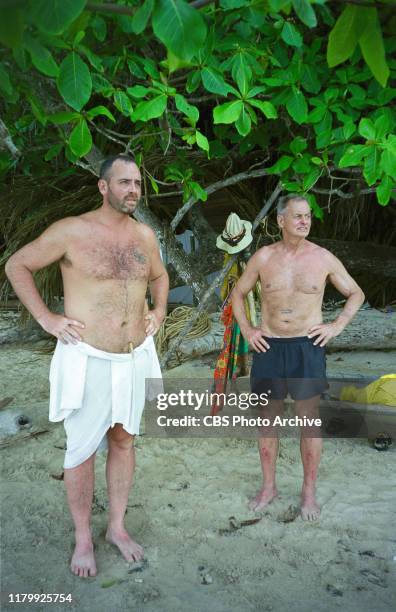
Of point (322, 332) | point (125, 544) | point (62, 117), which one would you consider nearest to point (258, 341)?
point (322, 332)

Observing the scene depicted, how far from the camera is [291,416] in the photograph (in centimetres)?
448

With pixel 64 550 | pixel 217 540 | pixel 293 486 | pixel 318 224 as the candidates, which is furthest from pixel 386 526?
pixel 318 224

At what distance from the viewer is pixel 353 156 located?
8.82ft

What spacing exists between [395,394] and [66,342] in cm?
243

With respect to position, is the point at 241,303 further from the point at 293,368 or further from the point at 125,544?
the point at 125,544

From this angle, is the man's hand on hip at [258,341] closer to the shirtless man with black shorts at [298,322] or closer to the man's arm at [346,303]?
the shirtless man with black shorts at [298,322]

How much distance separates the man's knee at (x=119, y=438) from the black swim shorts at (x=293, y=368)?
0.82 metres

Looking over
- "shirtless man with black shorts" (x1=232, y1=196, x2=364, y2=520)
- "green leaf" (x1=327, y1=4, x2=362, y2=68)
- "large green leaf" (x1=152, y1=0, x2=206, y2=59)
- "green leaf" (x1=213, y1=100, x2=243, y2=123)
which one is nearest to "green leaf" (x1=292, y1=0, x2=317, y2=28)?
"green leaf" (x1=327, y1=4, x2=362, y2=68)

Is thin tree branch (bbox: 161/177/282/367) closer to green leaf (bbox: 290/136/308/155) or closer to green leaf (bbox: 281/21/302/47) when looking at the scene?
green leaf (bbox: 290/136/308/155)

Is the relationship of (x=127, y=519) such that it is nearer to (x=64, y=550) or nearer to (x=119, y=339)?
(x=64, y=550)

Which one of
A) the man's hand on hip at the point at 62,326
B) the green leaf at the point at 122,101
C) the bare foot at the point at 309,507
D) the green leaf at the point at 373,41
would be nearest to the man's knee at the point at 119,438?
the man's hand on hip at the point at 62,326

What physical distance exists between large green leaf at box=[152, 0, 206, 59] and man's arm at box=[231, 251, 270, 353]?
2.28 meters

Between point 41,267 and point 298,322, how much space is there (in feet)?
4.57

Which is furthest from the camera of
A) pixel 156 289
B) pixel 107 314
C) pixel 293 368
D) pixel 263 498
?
pixel 263 498
